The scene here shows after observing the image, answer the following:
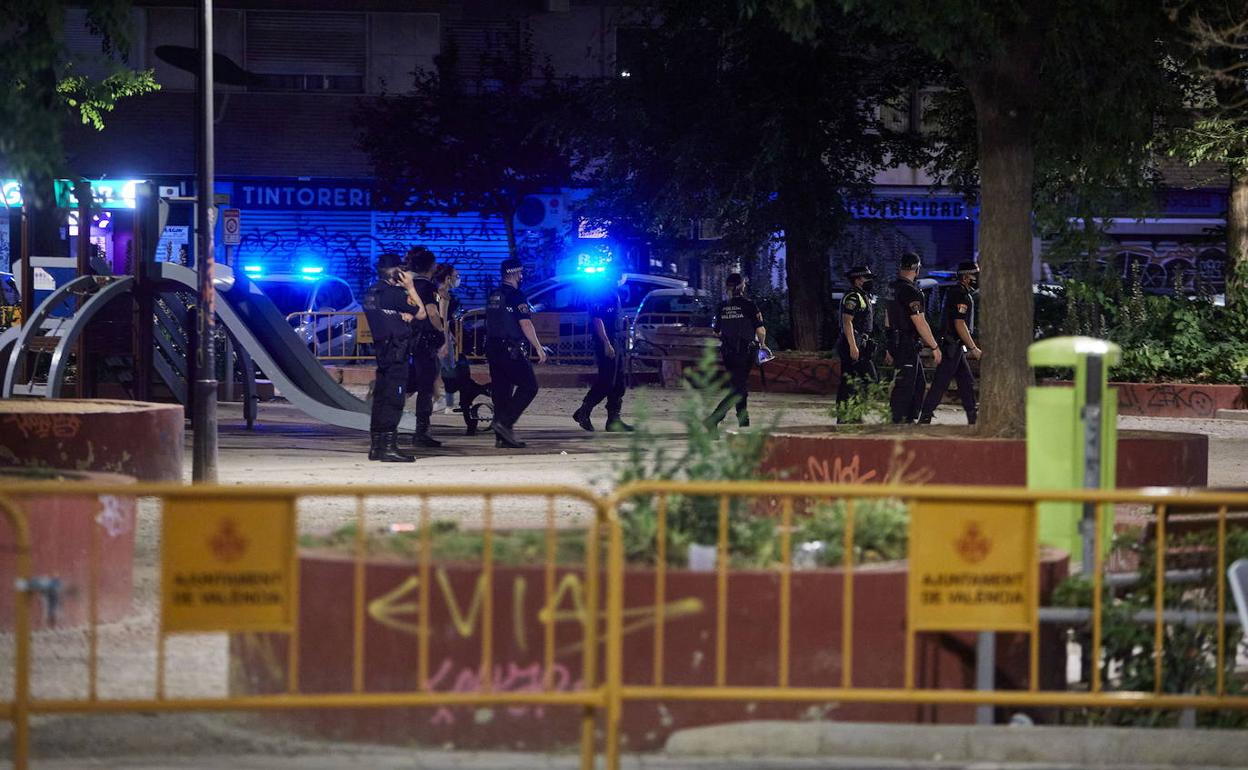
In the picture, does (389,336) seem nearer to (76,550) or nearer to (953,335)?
(953,335)

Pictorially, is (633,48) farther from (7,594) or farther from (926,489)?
(926,489)

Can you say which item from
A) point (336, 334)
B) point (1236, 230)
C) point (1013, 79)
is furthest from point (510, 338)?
point (336, 334)

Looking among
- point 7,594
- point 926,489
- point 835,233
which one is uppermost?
point 835,233

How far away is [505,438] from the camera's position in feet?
58.1

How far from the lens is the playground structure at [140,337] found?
59.9 feet

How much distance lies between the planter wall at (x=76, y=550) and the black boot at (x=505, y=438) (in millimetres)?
8708

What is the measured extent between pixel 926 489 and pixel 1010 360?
678cm

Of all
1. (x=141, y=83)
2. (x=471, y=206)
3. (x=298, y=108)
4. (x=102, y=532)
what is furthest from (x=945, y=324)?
(x=298, y=108)

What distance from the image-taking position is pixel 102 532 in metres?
8.50

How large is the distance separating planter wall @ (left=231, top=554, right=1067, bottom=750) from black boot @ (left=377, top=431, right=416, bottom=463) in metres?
9.82

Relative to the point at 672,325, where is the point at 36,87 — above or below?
above

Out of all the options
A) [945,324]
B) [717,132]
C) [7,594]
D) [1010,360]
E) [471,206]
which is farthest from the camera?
[471,206]

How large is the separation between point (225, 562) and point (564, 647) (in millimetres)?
1153

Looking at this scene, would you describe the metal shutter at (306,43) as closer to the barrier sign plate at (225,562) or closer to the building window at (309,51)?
the building window at (309,51)
